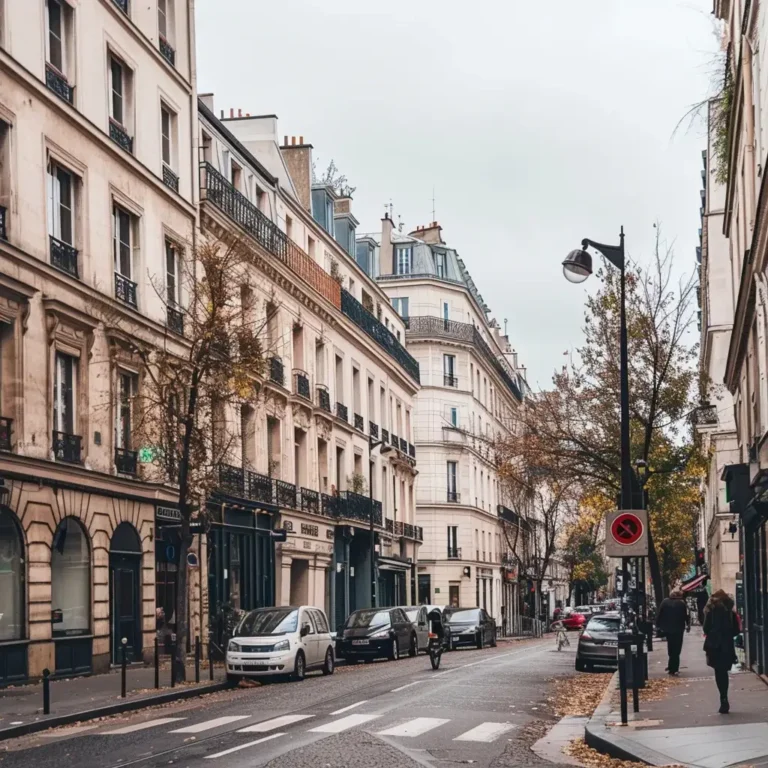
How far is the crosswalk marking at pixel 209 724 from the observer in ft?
56.0

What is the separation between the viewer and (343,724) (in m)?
17.5

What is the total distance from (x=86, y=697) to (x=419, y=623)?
Answer: 69.1ft

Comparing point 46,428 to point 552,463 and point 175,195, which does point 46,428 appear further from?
point 552,463

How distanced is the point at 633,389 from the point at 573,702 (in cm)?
1357

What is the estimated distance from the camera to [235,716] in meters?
18.9

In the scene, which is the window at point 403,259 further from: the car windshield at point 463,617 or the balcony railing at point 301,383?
the car windshield at point 463,617

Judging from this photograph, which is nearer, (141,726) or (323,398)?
(141,726)

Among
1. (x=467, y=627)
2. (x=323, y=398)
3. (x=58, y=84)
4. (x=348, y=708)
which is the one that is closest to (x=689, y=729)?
(x=348, y=708)

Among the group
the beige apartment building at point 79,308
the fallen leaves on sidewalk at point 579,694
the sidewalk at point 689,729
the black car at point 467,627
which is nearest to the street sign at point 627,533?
the sidewalk at point 689,729

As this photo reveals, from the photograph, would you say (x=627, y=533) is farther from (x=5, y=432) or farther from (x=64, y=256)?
(x=64, y=256)

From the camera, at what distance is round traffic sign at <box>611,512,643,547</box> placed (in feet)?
58.4

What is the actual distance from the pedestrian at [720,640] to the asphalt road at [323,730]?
8.01ft

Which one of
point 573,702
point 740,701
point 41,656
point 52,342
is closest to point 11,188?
point 52,342

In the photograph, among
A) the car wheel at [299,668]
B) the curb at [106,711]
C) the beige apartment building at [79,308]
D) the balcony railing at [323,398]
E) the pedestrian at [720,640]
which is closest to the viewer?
the curb at [106,711]
